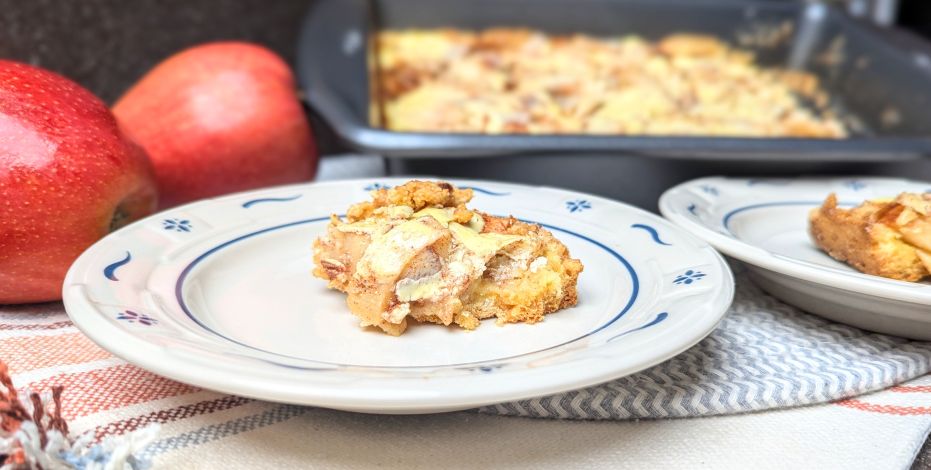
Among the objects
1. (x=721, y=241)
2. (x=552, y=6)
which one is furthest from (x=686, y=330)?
(x=552, y=6)

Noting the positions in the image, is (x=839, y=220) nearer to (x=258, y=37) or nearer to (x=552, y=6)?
(x=552, y=6)

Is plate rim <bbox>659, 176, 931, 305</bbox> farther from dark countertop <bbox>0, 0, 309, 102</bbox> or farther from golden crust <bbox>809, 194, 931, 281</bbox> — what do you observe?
dark countertop <bbox>0, 0, 309, 102</bbox>

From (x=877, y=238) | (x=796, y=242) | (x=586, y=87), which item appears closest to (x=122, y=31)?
(x=586, y=87)

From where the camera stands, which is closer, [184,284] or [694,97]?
[184,284]

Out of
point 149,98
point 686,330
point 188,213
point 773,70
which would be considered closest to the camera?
point 686,330

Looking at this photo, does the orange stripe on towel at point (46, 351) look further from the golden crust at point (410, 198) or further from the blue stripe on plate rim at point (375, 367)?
the golden crust at point (410, 198)

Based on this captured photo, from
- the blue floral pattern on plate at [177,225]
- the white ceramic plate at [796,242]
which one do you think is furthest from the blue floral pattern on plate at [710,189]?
the blue floral pattern on plate at [177,225]

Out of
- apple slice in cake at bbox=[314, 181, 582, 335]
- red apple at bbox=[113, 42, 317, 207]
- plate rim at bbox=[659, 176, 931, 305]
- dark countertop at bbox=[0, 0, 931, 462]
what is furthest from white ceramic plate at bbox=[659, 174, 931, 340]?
dark countertop at bbox=[0, 0, 931, 462]
